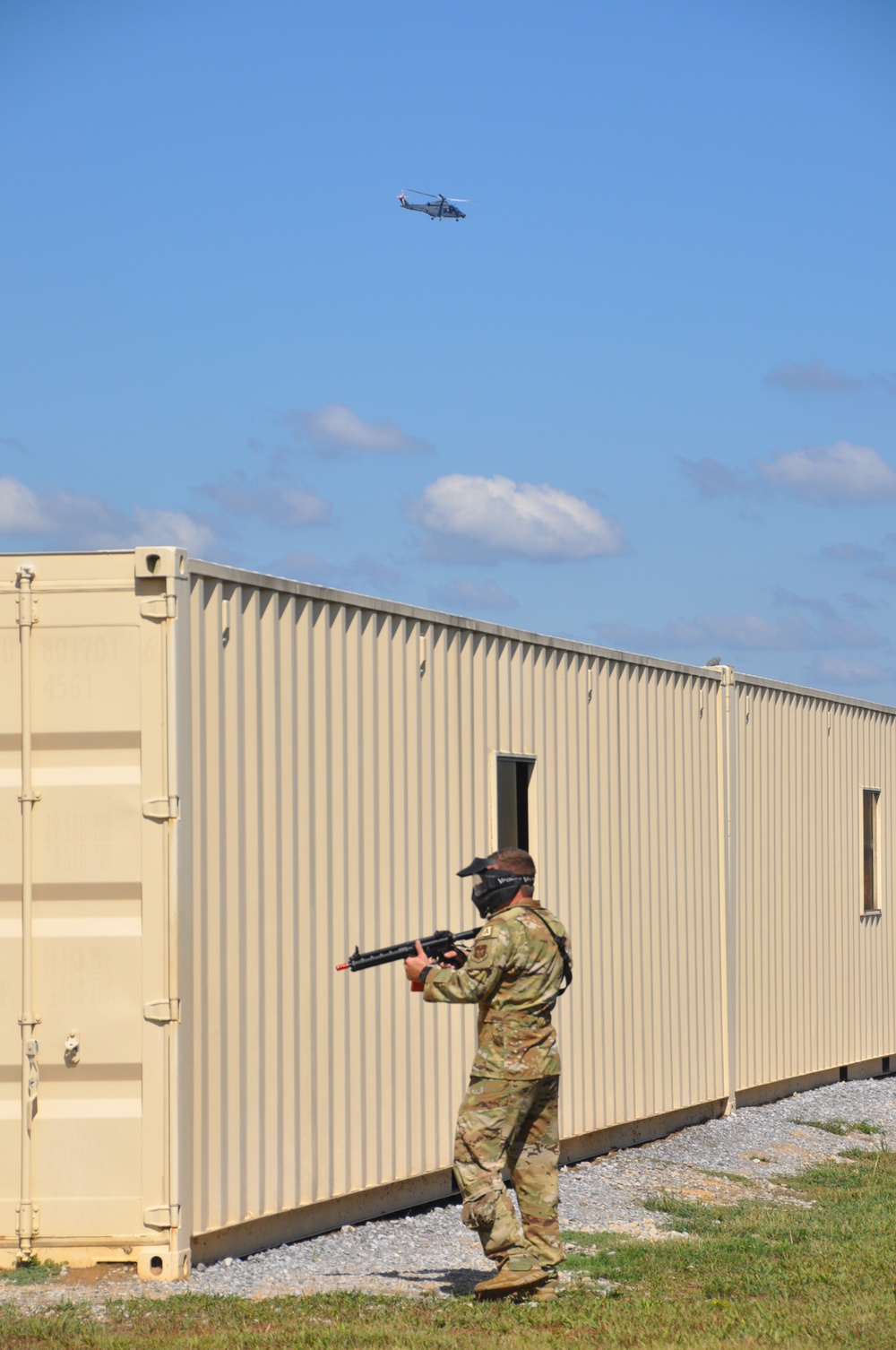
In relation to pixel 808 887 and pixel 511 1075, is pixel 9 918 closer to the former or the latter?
pixel 511 1075

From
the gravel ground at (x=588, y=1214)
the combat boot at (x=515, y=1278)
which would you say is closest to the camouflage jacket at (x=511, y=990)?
the combat boot at (x=515, y=1278)

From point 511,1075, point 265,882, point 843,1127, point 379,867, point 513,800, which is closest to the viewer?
point 511,1075

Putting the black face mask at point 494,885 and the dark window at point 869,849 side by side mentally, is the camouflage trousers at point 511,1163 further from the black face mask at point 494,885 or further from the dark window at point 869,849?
the dark window at point 869,849

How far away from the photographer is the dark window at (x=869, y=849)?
16587mm

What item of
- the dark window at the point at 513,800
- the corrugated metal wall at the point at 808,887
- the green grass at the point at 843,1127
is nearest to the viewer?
the dark window at the point at 513,800

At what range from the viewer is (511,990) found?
7184mm

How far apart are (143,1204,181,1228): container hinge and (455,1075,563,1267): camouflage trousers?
4.43 feet

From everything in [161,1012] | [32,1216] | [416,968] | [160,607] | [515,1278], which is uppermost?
[160,607]

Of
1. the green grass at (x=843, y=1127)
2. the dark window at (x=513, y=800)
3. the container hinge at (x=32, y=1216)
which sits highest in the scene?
the dark window at (x=513, y=800)

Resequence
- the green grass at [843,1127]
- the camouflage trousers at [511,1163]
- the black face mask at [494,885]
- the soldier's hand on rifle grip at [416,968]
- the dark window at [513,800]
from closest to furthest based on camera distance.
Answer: the camouflage trousers at [511,1163]
the soldier's hand on rifle grip at [416,968]
the black face mask at [494,885]
the dark window at [513,800]
the green grass at [843,1127]

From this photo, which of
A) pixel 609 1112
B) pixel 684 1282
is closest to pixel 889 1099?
pixel 609 1112

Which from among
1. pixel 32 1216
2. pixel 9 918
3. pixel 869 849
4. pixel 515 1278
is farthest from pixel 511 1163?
pixel 869 849

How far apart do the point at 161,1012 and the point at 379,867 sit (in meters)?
2.06

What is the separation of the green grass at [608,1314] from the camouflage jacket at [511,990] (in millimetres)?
1044
